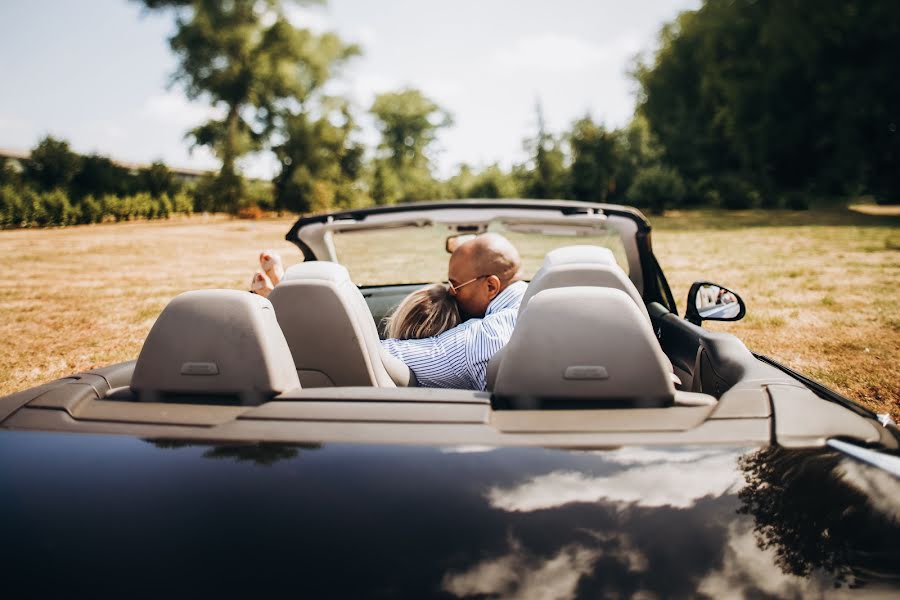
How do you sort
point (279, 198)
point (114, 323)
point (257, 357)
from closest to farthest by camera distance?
point (257, 357), point (114, 323), point (279, 198)

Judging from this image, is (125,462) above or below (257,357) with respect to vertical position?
below

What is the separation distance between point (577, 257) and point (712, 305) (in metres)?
1.39

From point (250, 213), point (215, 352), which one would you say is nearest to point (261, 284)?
point (215, 352)

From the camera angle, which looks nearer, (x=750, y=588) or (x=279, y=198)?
(x=750, y=588)

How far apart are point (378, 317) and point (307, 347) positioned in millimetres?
1893

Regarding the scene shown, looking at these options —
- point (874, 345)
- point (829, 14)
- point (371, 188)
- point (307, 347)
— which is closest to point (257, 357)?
Answer: point (307, 347)

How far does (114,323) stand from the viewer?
952 cm

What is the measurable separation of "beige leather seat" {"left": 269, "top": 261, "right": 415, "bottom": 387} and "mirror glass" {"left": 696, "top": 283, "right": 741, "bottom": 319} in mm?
1930

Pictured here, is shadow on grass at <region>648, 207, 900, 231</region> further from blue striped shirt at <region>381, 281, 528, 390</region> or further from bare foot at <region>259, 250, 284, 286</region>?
blue striped shirt at <region>381, 281, 528, 390</region>

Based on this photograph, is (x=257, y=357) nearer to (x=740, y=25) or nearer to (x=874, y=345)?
(x=874, y=345)

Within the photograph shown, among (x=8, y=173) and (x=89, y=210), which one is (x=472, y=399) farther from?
(x=8, y=173)

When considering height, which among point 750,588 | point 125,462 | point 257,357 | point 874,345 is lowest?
point 874,345

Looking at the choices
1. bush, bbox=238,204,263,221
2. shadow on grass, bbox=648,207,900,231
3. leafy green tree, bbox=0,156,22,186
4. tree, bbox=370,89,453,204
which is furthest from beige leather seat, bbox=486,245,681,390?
tree, bbox=370,89,453,204

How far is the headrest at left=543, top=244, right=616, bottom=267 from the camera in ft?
7.11
